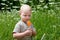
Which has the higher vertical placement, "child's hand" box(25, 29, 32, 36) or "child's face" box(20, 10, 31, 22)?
"child's face" box(20, 10, 31, 22)

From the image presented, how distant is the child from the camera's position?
14.9 ft

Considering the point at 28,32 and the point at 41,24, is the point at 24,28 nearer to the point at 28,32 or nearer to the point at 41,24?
the point at 28,32

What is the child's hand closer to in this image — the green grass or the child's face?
the child's face

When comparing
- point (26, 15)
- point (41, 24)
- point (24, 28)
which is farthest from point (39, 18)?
point (26, 15)

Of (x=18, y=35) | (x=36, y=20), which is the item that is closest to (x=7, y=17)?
(x=36, y=20)

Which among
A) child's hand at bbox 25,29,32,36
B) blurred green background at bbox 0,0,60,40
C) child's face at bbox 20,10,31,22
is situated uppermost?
child's face at bbox 20,10,31,22

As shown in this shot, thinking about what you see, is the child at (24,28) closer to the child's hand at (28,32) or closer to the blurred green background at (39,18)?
the child's hand at (28,32)

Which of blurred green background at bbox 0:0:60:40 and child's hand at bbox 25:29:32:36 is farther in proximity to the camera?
blurred green background at bbox 0:0:60:40

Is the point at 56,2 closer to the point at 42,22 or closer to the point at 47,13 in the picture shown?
the point at 47,13

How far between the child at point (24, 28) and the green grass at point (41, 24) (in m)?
1.84

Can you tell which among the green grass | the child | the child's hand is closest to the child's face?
the child

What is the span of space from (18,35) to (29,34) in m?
0.15

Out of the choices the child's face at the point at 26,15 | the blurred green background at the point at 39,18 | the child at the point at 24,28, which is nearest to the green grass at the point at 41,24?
the blurred green background at the point at 39,18

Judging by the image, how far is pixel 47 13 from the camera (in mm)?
8516
